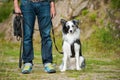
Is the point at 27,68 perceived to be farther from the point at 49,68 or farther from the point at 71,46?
the point at 71,46

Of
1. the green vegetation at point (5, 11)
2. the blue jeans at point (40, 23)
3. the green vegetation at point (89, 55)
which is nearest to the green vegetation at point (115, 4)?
the green vegetation at point (89, 55)

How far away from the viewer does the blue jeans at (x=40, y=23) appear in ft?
35.5

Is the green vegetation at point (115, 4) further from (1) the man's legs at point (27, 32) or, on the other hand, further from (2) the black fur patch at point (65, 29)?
(1) the man's legs at point (27, 32)

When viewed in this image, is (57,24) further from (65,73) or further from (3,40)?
(65,73)

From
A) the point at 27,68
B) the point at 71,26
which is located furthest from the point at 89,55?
the point at 27,68

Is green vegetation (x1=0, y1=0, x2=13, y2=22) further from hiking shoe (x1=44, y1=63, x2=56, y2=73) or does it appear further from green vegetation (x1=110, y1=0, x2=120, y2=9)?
hiking shoe (x1=44, y1=63, x2=56, y2=73)

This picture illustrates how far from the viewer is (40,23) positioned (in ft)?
35.8

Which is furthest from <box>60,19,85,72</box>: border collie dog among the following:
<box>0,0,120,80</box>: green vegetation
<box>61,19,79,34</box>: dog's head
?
<box>0,0,120,80</box>: green vegetation

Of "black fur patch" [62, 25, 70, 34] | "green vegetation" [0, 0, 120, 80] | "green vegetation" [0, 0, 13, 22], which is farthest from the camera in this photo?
"green vegetation" [0, 0, 13, 22]

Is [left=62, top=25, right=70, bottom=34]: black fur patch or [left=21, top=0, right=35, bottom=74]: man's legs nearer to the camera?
[left=21, top=0, right=35, bottom=74]: man's legs

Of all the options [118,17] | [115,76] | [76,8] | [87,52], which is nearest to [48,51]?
[115,76]

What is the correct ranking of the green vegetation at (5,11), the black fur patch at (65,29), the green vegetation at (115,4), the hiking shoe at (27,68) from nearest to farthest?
the hiking shoe at (27,68)
the black fur patch at (65,29)
the green vegetation at (115,4)
the green vegetation at (5,11)

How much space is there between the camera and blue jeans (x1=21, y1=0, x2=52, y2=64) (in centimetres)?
1082

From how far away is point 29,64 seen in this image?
432 inches
